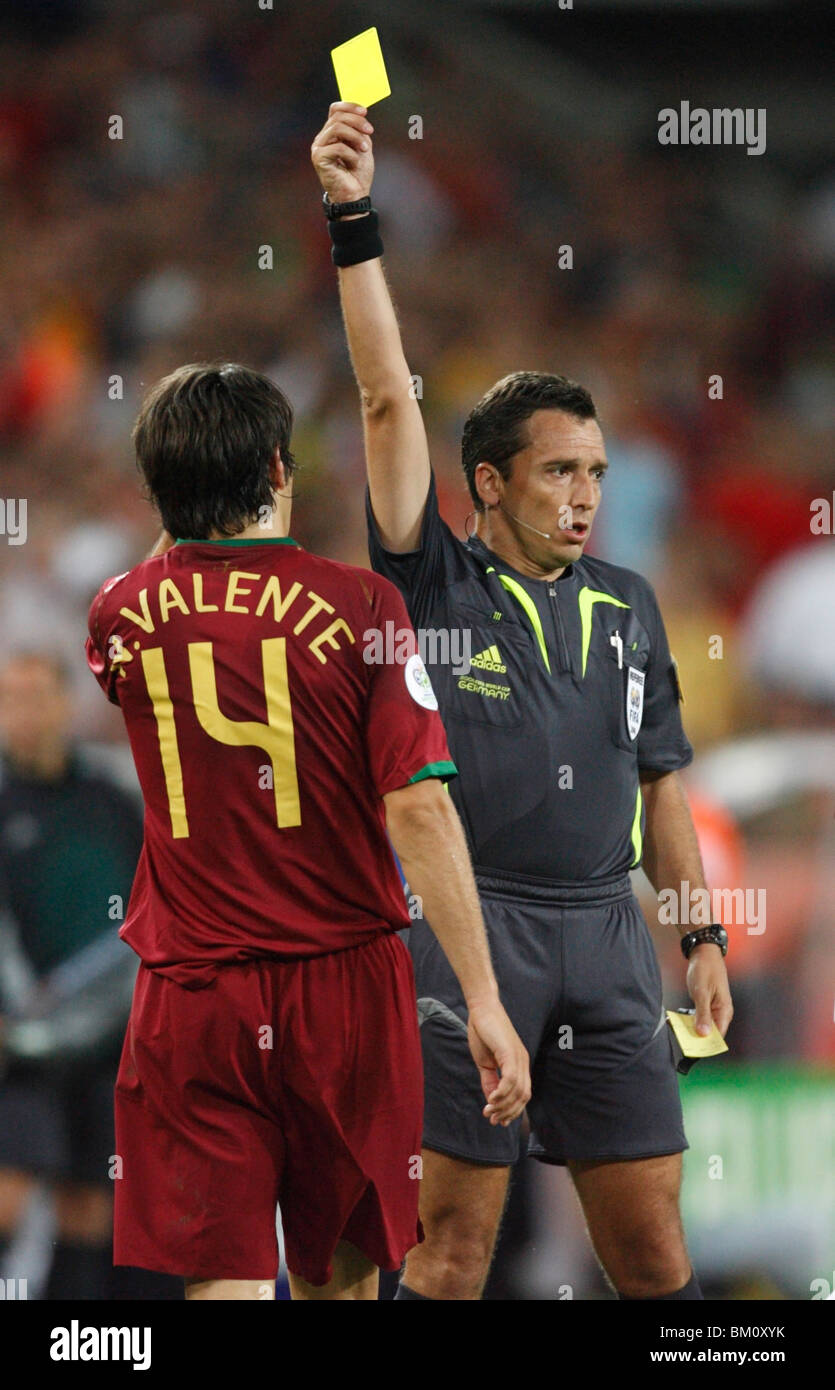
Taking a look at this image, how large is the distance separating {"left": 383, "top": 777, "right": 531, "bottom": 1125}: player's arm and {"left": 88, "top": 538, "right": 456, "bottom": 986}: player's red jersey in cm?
4

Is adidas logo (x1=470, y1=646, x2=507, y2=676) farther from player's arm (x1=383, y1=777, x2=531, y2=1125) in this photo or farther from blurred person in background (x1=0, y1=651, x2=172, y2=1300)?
blurred person in background (x1=0, y1=651, x2=172, y2=1300)

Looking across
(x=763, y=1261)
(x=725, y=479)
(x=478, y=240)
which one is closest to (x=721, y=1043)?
(x=763, y=1261)

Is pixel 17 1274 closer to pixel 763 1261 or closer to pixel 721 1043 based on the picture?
pixel 763 1261

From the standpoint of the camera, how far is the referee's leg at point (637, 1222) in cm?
251

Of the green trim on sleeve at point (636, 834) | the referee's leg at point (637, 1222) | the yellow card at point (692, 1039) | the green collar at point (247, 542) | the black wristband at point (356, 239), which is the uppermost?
the black wristband at point (356, 239)

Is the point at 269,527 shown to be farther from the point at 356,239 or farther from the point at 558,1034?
the point at 558,1034

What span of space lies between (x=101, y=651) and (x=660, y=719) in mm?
1040

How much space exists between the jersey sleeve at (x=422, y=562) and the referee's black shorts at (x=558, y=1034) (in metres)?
0.45

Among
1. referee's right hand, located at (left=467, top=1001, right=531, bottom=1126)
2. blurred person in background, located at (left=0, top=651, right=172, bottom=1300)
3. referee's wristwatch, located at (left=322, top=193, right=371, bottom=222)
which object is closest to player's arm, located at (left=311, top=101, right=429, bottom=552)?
referee's wristwatch, located at (left=322, top=193, right=371, bottom=222)

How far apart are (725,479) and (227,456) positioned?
339cm

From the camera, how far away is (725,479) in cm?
520

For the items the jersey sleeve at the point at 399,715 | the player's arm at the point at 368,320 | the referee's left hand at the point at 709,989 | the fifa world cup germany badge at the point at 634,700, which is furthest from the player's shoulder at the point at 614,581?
the jersey sleeve at the point at 399,715

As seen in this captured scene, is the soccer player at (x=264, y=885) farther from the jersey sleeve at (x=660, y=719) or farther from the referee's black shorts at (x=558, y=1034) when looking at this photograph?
the jersey sleeve at (x=660, y=719)

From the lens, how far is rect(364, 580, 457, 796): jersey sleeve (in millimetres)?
2014
